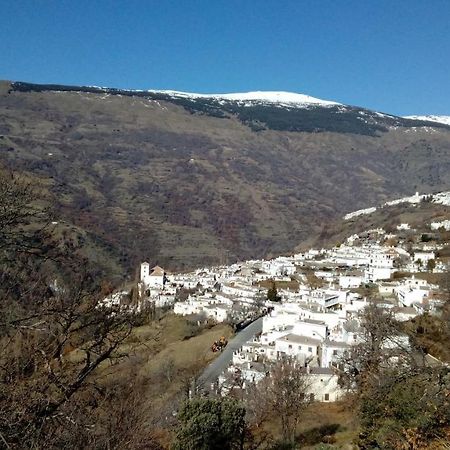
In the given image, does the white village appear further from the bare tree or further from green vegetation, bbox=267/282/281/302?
the bare tree

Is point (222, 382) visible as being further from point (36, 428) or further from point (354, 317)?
point (36, 428)

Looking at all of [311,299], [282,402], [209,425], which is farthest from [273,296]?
[209,425]

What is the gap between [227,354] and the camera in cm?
3412

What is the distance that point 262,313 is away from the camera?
1818 inches

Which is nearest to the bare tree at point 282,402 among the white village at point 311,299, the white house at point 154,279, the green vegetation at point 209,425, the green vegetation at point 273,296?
the green vegetation at point 209,425

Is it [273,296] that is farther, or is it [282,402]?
[273,296]

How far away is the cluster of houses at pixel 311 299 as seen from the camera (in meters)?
28.9

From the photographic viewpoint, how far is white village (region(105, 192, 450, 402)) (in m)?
28.5

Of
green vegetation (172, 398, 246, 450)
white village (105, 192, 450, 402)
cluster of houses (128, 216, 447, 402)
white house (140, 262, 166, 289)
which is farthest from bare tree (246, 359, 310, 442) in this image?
white house (140, 262, 166, 289)

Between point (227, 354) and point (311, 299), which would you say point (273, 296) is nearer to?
point (311, 299)

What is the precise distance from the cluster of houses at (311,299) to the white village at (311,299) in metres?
0.06

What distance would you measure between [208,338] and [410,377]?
35.1 meters

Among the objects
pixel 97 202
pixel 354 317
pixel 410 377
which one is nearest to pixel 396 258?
pixel 354 317

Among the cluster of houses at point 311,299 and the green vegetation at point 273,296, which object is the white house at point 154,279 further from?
the green vegetation at point 273,296
